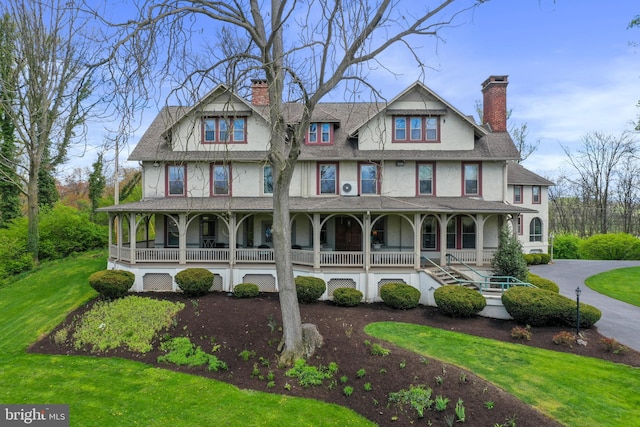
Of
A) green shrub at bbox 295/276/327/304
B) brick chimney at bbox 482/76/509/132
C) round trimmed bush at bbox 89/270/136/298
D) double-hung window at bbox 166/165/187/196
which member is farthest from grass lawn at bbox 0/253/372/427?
brick chimney at bbox 482/76/509/132

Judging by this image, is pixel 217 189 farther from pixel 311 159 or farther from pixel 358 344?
pixel 358 344

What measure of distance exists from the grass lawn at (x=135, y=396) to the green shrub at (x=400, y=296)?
7186 mm

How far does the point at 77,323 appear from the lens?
12.9 m

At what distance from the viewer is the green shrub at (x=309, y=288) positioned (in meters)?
14.5

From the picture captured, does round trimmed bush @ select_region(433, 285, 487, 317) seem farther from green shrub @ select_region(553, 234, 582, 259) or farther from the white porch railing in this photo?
green shrub @ select_region(553, 234, 582, 259)

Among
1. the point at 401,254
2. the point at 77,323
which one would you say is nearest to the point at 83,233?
the point at 77,323

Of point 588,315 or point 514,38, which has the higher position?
point 514,38

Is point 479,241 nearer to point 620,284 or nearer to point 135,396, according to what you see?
point 620,284

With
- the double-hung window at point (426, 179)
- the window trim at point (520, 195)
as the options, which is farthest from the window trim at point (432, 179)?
the window trim at point (520, 195)

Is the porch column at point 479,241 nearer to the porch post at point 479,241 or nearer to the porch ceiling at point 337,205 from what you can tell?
the porch post at point 479,241

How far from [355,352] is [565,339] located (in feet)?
21.7

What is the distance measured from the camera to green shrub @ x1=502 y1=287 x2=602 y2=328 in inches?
460

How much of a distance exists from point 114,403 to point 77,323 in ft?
21.0

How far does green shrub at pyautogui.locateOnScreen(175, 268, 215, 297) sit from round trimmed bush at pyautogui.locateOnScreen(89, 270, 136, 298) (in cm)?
210
